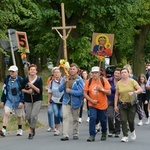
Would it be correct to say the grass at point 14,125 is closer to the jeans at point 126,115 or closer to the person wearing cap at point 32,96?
the person wearing cap at point 32,96

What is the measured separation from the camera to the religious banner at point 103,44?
1930 centimetres

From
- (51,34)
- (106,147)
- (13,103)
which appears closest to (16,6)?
(13,103)

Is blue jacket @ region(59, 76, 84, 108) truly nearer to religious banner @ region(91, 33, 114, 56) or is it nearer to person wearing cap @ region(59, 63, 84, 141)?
person wearing cap @ region(59, 63, 84, 141)

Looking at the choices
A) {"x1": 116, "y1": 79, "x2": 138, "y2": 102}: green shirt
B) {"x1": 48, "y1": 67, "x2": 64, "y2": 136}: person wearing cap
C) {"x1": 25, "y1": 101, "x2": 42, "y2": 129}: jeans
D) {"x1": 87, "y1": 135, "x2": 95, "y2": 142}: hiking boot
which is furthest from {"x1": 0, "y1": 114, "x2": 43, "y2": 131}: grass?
{"x1": 116, "y1": 79, "x2": 138, "y2": 102}: green shirt

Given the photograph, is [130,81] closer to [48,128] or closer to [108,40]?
[48,128]

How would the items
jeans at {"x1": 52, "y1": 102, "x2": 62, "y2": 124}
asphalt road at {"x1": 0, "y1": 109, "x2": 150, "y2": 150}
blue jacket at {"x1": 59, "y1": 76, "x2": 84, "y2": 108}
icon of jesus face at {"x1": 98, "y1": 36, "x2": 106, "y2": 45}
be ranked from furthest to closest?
icon of jesus face at {"x1": 98, "y1": 36, "x2": 106, "y2": 45} → jeans at {"x1": 52, "y1": 102, "x2": 62, "y2": 124} → blue jacket at {"x1": 59, "y1": 76, "x2": 84, "y2": 108} → asphalt road at {"x1": 0, "y1": 109, "x2": 150, "y2": 150}

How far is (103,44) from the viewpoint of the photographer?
19.6m

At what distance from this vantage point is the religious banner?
19.3 meters

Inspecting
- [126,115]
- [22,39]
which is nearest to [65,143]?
[126,115]

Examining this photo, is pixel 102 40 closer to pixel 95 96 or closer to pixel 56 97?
pixel 56 97

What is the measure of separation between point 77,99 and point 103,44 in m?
7.04

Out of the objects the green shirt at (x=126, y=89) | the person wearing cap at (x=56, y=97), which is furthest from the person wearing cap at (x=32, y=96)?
the green shirt at (x=126, y=89)

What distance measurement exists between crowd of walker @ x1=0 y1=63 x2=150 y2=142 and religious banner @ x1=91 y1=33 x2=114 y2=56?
5.29 metres

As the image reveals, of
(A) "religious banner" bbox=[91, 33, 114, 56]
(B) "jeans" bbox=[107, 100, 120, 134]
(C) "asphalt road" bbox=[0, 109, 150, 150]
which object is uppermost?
(A) "religious banner" bbox=[91, 33, 114, 56]
